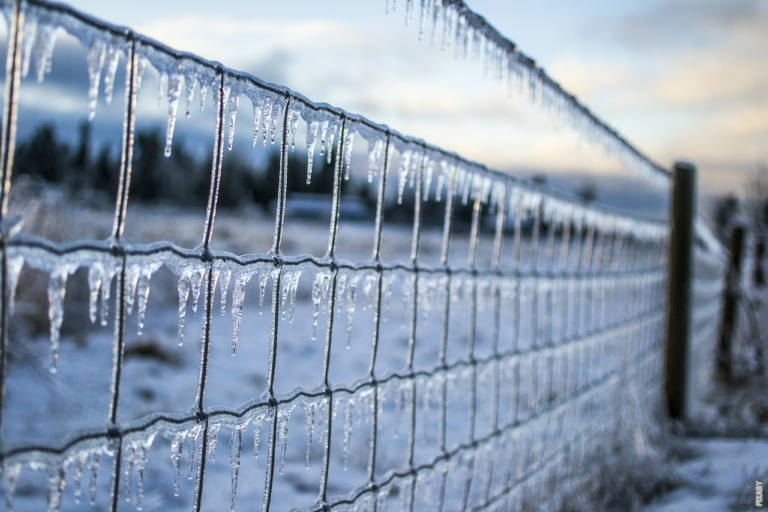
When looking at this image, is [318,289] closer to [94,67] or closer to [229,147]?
[229,147]

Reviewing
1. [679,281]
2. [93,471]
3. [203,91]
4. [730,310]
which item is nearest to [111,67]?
[203,91]

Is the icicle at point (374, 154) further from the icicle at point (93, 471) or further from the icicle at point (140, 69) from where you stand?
the icicle at point (93, 471)

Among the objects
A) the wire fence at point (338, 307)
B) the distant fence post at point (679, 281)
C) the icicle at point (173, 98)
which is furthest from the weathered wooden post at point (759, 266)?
the icicle at point (173, 98)

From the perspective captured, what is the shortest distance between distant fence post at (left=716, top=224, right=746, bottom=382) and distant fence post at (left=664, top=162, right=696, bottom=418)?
6.55 feet

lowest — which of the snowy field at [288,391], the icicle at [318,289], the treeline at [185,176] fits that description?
the snowy field at [288,391]

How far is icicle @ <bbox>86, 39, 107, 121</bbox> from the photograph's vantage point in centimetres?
81

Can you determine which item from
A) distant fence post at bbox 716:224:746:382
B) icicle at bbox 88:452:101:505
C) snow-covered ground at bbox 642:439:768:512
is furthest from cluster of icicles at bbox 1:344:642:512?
distant fence post at bbox 716:224:746:382

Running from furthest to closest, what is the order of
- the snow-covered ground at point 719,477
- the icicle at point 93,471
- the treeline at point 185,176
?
1. the treeline at point 185,176
2. the snow-covered ground at point 719,477
3. the icicle at point 93,471

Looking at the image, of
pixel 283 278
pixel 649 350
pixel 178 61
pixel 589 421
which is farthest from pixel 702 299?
pixel 178 61

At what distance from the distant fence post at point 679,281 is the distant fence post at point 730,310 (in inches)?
78.6

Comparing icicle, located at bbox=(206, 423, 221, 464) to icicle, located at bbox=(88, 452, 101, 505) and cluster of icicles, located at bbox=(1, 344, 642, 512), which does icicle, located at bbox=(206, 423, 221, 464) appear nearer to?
cluster of icicles, located at bbox=(1, 344, 642, 512)

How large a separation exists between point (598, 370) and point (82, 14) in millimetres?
2981

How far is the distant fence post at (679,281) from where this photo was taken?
370 centimetres

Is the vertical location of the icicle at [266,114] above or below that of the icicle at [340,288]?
above
